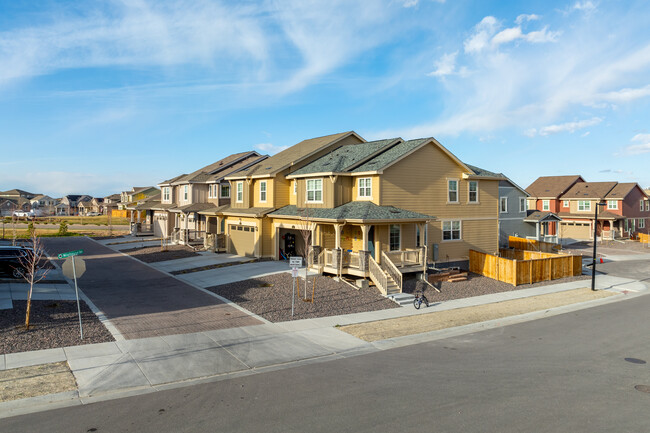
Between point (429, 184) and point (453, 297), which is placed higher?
point (429, 184)

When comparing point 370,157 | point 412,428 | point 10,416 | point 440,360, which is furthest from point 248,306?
point 370,157

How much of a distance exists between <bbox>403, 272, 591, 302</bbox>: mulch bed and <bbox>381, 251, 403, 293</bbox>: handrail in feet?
2.62

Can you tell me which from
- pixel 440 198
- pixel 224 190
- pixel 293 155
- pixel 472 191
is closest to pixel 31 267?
pixel 293 155

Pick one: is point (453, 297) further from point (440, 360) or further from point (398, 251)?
point (440, 360)

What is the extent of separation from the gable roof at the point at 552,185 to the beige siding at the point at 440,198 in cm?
3312

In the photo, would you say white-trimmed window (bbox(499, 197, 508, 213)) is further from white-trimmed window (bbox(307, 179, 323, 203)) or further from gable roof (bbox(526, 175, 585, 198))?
gable roof (bbox(526, 175, 585, 198))

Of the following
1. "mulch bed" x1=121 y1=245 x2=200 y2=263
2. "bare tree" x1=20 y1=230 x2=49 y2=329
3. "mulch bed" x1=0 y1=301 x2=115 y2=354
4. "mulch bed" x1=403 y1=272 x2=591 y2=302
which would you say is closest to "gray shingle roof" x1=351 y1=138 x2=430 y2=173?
"mulch bed" x1=403 y1=272 x2=591 y2=302

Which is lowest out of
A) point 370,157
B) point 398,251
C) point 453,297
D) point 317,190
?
point 453,297

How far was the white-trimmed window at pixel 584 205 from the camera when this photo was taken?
54750 millimetres

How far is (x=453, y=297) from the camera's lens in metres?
21.9

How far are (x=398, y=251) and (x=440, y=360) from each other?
37.2ft

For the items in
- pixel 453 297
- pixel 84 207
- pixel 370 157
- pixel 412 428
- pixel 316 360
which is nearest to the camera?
pixel 412 428

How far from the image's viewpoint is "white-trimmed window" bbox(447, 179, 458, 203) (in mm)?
27625

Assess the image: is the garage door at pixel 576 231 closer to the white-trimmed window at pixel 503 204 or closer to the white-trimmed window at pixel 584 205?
the white-trimmed window at pixel 584 205
